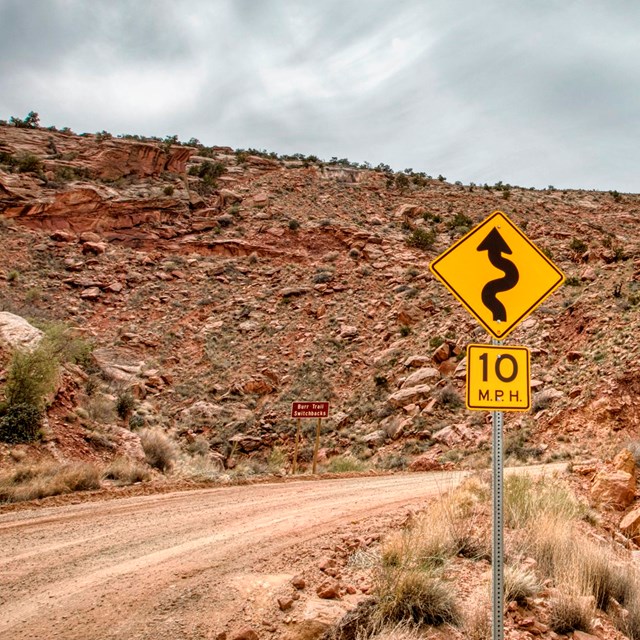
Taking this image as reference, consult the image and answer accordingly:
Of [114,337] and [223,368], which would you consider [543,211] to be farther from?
[114,337]

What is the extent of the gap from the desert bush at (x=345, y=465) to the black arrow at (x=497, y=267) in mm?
13521

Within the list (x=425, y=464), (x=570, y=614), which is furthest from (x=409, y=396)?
(x=570, y=614)

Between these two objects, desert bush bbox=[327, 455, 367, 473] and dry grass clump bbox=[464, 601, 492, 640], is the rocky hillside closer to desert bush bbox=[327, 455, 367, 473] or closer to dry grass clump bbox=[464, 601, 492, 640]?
desert bush bbox=[327, 455, 367, 473]

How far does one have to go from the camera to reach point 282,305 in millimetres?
31188

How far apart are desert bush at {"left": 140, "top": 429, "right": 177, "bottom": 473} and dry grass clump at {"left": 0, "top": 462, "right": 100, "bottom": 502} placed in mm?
2809

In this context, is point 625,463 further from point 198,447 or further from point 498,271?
point 198,447

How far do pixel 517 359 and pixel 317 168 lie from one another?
1906 inches

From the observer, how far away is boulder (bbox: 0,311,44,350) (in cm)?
1490

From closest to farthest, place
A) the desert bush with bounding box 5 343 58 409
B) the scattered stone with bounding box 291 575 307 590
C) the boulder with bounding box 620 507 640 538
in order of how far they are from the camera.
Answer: the scattered stone with bounding box 291 575 307 590
the boulder with bounding box 620 507 640 538
the desert bush with bounding box 5 343 58 409

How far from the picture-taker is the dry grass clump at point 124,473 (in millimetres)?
11578

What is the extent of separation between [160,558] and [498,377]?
4366mm

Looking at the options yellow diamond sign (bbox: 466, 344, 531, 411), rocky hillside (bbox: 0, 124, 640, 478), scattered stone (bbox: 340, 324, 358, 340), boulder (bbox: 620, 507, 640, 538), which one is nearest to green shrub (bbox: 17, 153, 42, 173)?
rocky hillside (bbox: 0, 124, 640, 478)

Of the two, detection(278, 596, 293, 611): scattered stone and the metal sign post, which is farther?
detection(278, 596, 293, 611): scattered stone

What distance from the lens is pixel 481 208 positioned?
142 ft
